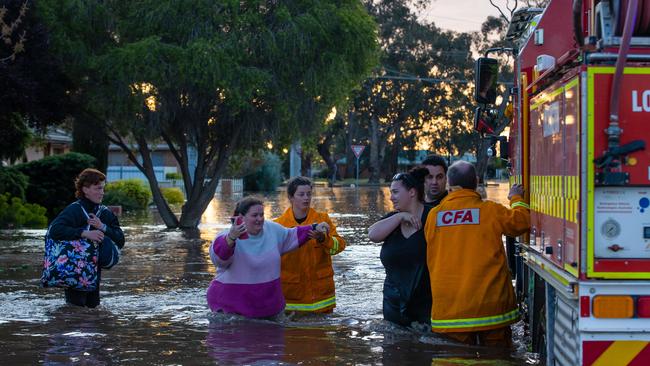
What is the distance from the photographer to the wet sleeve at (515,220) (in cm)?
696

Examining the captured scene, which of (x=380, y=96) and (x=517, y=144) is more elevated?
(x=380, y=96)

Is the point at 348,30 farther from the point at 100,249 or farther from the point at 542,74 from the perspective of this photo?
the point at 542,74

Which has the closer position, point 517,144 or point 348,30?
point 517,144

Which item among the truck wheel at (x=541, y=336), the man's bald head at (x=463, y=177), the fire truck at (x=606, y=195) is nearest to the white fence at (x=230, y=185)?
the man's bald head at (x=463, y=177)

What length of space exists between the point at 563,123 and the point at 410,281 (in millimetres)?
2684

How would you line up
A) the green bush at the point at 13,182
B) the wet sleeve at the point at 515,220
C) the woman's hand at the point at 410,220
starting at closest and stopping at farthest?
the wet sleeve at the point at 515,220 < the woman's hand at the point at 410,220 < the green bush at the point at 13,182

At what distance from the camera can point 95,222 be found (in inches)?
362

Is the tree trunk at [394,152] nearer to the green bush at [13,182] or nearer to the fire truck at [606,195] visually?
the green bush at [13,182]

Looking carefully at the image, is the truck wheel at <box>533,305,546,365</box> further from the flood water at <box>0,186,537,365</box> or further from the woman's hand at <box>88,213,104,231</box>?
the woman's hand at <box>88,213,104,231</box>

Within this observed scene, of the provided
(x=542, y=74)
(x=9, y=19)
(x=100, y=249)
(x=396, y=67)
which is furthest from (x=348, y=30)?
(x=396, y=67)

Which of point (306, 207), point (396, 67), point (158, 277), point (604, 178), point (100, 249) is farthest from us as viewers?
point (396, 67)

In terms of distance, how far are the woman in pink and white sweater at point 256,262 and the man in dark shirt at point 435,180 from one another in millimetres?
939

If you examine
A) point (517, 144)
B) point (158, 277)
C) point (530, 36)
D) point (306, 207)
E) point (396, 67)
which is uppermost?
point (396, 67)

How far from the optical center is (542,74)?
6.51 meters
